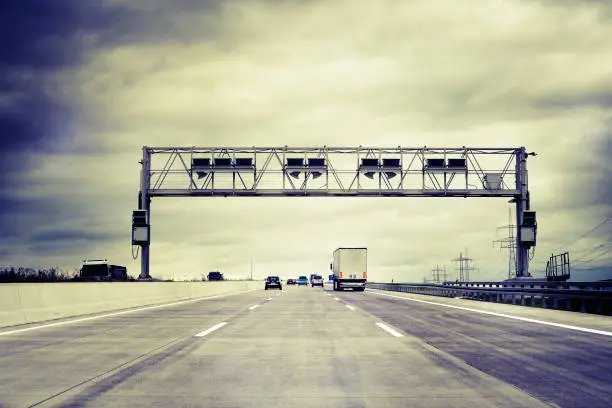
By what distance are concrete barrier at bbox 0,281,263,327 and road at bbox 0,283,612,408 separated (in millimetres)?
920

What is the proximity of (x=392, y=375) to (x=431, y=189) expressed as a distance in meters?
39.8

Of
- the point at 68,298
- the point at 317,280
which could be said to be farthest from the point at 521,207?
the point at 317,280

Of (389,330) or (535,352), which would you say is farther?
(389,330)

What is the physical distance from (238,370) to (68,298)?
11691 millimetres

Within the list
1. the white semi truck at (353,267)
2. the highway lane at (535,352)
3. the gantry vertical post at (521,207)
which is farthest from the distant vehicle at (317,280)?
the highway lane at (535,352)

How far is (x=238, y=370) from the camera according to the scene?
8.99m

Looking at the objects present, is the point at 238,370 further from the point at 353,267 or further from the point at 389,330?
the point at 353,267

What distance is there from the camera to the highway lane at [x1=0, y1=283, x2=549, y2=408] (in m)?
7.04

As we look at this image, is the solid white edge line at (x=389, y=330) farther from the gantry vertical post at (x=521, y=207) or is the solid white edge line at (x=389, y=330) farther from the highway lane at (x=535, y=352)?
the gantry vertical post at (x=521, y=207)

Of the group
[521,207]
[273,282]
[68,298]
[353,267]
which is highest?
[521,207]

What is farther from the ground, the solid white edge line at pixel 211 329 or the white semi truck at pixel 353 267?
the white semi truck at pixel 353 267

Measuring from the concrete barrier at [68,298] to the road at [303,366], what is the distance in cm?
92

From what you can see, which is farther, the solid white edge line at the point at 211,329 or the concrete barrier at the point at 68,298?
the concrete barrier at the point at 68,298

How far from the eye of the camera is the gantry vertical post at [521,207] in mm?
47750
